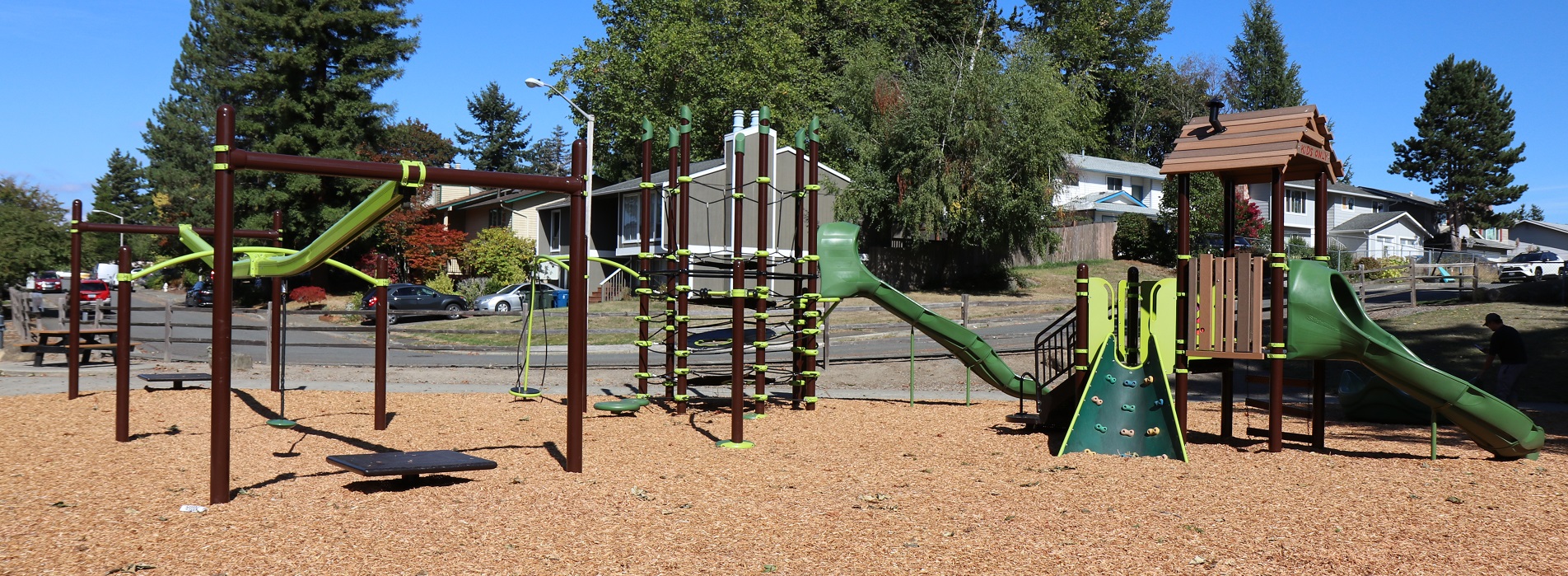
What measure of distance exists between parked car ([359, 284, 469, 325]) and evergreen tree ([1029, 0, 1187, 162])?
35.3 meters

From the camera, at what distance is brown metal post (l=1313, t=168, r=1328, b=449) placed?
33.1 ft

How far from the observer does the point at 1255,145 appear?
9.97 meters

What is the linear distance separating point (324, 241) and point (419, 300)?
28.2 m

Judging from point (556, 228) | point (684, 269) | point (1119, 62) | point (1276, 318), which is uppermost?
point (1119, 62)

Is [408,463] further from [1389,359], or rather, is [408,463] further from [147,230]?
[1389,359]

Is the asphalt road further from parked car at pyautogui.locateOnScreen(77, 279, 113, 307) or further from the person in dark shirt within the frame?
the person in dark shirt


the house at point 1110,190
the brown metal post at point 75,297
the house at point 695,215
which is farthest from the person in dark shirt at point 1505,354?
the house at point 1110,190

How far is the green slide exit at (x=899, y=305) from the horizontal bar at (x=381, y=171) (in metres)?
5.19

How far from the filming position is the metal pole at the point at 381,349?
439 inches

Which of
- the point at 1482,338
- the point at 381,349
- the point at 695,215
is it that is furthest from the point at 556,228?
the point at 1482,338

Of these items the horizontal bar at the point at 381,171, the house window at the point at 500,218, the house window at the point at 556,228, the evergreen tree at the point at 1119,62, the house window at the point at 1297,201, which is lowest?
the horizontal bar at the point at 381,171

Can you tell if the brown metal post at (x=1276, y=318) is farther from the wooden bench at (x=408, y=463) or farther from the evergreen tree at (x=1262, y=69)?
the evergreen tree at (x=1262, y=69)

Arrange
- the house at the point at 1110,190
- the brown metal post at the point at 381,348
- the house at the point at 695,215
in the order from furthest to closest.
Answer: the house at the point at 1110,190 < the house at the point at 695,215 < the brown metal post at the point at 381,348

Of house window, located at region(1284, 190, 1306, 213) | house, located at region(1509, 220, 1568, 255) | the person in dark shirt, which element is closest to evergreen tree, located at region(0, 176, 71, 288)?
the person in dark shirt
